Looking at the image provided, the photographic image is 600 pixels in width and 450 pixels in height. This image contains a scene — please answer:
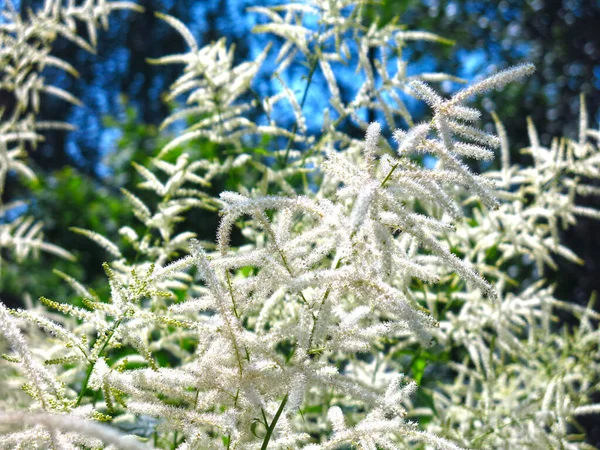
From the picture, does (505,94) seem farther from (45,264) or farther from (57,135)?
(57,135)

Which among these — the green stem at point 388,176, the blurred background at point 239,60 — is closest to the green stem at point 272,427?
the green stem at point 388,176

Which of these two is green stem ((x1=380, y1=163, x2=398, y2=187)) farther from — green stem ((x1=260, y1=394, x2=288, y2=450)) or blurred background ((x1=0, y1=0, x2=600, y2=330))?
blurred background ((x1=0, y1=0, x2=600, y2=330))

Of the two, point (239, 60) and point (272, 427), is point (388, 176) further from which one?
point (239, 60)

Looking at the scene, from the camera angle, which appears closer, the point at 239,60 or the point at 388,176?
the point at 388,176

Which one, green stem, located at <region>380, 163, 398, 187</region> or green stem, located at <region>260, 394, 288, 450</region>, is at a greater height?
green stem, located at <region>380, 163, 398, 187</region>

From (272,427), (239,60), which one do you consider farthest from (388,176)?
(239,60)

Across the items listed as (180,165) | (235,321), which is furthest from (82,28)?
(235,321)

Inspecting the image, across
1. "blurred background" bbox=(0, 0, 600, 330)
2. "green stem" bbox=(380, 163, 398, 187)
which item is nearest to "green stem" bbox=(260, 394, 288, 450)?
"green stem" bbox=(380, 163, 398, 187)

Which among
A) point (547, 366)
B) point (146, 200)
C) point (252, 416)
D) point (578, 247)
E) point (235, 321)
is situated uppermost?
point (235, 321)
